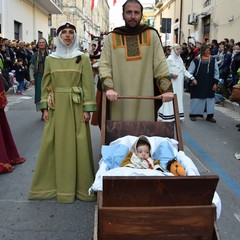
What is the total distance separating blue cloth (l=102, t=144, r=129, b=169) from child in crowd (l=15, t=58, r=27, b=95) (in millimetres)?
11191

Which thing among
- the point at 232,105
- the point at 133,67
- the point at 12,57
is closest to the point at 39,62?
the point at 133,67

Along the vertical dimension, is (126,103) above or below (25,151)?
above

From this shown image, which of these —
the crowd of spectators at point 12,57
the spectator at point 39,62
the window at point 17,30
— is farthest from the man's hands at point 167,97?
the window at point 17,30

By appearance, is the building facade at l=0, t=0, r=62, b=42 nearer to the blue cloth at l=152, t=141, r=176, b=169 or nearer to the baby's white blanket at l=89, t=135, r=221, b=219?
the baby's white blanket at l=89, t=135, r=221, b=219

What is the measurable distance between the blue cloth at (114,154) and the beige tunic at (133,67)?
839mm

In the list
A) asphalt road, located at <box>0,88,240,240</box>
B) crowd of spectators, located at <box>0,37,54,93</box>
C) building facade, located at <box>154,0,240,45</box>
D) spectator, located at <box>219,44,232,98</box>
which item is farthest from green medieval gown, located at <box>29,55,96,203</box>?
building facade, located at <box>154,0,240,45</box>

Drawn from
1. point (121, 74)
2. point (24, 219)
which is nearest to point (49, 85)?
point (121, 74)

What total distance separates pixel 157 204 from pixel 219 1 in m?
17.5

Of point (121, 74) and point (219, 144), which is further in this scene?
point (219, 144)

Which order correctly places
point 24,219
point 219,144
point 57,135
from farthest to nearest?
point 219,144, point 57,135, point 24,219

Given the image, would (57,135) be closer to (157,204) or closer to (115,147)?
(115,147)

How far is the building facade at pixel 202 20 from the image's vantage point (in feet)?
53.5

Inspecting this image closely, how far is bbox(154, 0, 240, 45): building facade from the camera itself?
53.5ft

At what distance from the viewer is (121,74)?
13.4ft
